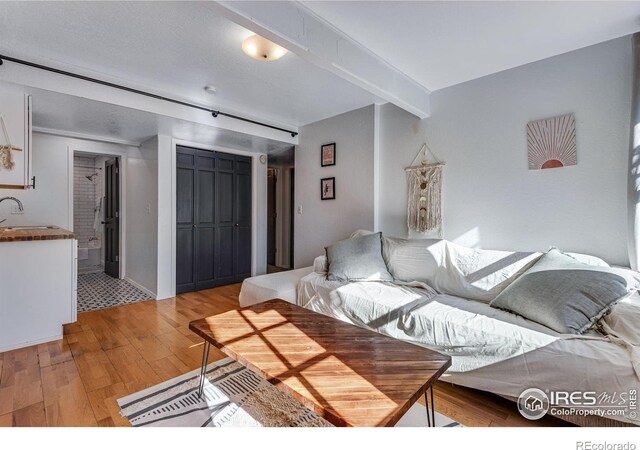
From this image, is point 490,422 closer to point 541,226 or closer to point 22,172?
point 541,226

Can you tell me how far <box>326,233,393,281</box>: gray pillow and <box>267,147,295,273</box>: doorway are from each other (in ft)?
9.50

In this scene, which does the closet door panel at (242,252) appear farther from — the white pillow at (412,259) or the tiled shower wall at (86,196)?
the tiled shower wall at (86,196)

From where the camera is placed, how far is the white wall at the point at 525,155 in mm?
2076

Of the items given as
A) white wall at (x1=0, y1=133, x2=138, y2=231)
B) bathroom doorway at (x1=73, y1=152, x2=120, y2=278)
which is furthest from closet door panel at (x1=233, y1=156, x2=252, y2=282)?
bathroom doorway at (x1=73, y1=152, x2=120, y2=278)

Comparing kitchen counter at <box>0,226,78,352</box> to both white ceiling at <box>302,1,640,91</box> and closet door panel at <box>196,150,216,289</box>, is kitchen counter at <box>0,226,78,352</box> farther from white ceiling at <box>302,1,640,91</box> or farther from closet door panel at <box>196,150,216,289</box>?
white ceiling at <box>302,1,640,91</box>

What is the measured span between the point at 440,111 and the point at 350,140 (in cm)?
108

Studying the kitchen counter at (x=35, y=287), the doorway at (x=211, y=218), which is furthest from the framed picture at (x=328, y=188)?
the kitchen counter at (x=35, y=287)

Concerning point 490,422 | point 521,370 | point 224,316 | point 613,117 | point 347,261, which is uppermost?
point 613,117

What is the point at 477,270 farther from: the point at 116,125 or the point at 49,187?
the point at 49,187

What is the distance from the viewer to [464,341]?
69.8 inches

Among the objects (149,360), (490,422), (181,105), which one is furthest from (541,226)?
(181,105)

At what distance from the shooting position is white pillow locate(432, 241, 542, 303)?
221 centimetres

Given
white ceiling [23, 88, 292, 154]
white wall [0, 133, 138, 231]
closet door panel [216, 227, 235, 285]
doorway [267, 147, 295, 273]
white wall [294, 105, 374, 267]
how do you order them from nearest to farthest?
1. white ceiling [23, 88, 292, 154]
2. white wall [294, 105, 374, 267]
3. white wall [0, 133, 138, 231]
4. closet door panel [216, 227, 235, 285]
5. doorway [267, 147, 295, 273]

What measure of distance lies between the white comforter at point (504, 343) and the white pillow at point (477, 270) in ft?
0.53
